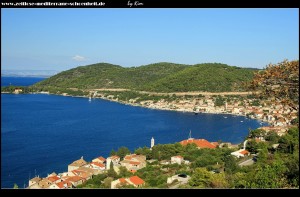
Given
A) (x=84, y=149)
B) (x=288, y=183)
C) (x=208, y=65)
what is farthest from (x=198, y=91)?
(x=288, y=183)

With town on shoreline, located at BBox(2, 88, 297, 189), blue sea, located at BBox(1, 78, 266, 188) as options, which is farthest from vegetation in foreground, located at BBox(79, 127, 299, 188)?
blue sea, located at BBox(1, 78, 266, 188)

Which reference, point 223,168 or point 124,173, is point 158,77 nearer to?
point 124,173

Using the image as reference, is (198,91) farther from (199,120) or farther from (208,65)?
(199,120)

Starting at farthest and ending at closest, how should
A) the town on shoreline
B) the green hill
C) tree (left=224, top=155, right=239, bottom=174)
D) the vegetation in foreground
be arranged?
the green hill → the town on shoreline → tree (left=224, top=155, right=239, bottom=174) → the vegetation in foreground

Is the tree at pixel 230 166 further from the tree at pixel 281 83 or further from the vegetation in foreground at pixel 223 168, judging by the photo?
the tree at pixel 281 83

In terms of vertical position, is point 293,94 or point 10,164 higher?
point 293,94

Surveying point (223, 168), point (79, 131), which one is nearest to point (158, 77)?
point (79, 131)

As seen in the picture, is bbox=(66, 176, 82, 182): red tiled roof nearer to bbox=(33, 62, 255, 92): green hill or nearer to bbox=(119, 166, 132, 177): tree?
bbox=(119, 166, 132, 177): tree
